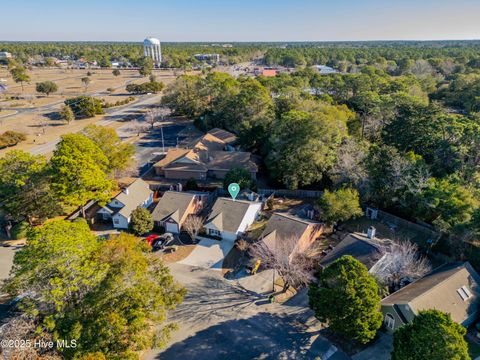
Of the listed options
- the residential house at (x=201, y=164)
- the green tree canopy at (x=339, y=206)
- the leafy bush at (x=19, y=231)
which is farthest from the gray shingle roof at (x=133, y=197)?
the green tree canopy at (x=339, y=206)

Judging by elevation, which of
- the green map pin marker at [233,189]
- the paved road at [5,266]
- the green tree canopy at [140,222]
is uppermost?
the green map pin marker at [233,189]

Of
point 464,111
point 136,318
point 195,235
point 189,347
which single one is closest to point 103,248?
point 136,318

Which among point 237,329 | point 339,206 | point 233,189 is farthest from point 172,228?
point 339,206

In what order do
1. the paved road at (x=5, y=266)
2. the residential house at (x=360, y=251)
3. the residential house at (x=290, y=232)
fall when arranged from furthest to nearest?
the residential house at (x=290, y=232), the residential house at (x=360, y=251), the paved road at (x=5, y=266)

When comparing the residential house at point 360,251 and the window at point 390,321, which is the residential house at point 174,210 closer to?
the residential house at point 360,251

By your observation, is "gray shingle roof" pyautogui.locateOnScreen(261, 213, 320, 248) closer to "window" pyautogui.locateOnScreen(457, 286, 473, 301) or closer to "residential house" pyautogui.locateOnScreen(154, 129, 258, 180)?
"window" pyautogui.locateOnScreen(457, 286, 473, 301)

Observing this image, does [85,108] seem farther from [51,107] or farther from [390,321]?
[390,321]

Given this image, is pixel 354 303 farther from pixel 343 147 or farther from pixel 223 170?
pixel 223 170
